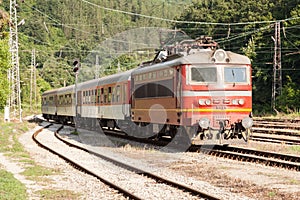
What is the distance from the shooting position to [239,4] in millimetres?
68188

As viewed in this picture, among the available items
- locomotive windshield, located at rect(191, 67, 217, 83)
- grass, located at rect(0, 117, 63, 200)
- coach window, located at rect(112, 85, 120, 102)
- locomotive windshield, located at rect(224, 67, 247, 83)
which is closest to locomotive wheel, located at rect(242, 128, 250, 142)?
locomotive windshield, located at rect(224, 67, 247, 83)

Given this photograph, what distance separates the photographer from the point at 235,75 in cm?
1692

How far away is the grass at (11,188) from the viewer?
9.63 metres

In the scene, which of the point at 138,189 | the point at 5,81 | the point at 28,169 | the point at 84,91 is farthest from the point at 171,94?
the point at 5,81

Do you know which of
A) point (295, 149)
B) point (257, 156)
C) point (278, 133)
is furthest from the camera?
point (278, 133)

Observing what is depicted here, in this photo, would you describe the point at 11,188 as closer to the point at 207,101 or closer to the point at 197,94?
the point at 197,94

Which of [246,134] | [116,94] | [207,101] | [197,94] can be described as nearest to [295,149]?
[246,134]

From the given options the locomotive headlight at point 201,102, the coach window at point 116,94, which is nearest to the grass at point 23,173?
the locomotive headlight at point 201,102

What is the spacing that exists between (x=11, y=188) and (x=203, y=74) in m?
8.19

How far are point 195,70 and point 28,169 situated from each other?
20.4ft

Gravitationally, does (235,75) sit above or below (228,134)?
above

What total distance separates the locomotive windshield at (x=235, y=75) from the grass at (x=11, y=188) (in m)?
7.97

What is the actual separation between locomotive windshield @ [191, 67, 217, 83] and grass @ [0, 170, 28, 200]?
701 cm

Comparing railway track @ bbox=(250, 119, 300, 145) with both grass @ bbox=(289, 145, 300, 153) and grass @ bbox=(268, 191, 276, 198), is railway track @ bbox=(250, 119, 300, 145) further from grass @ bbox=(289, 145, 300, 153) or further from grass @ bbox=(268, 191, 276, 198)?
grass @ bbox=(268, 191, 276, 198)
